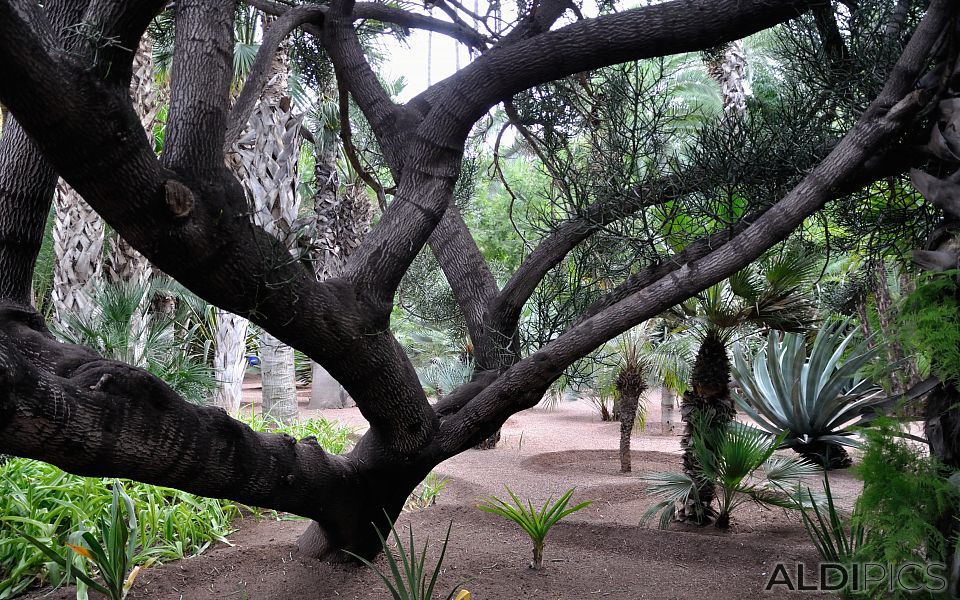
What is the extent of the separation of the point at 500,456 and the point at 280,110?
5926 millimetres

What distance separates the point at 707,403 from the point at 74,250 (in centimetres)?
665

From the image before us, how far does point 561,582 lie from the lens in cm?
399

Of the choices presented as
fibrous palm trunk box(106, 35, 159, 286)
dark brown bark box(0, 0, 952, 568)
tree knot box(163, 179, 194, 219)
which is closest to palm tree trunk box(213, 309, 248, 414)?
fibrous palm trunk box(106, 35, 159, 286)

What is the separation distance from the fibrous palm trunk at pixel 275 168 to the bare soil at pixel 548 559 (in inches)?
148

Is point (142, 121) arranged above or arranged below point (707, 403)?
above

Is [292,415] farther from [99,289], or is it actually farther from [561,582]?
[561,582]

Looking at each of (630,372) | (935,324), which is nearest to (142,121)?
(630,372)

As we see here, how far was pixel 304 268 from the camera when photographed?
296 cm

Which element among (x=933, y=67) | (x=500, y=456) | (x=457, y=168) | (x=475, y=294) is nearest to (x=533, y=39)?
(x=457, y=168)

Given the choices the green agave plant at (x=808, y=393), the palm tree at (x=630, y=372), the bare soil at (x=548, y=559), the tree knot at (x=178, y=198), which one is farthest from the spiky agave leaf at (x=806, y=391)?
the tree knot at (x=178, y=198)

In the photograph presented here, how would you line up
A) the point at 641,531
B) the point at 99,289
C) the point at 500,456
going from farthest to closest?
the point at 500,456
the point at 99,289
the point at 641,531

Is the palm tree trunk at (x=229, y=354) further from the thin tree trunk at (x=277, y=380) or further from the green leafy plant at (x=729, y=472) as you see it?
the green leafy plant at (x=729, y=472)

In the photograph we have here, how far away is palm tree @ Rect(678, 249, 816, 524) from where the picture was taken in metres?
5.29

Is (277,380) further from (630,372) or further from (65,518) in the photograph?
(65,518)
